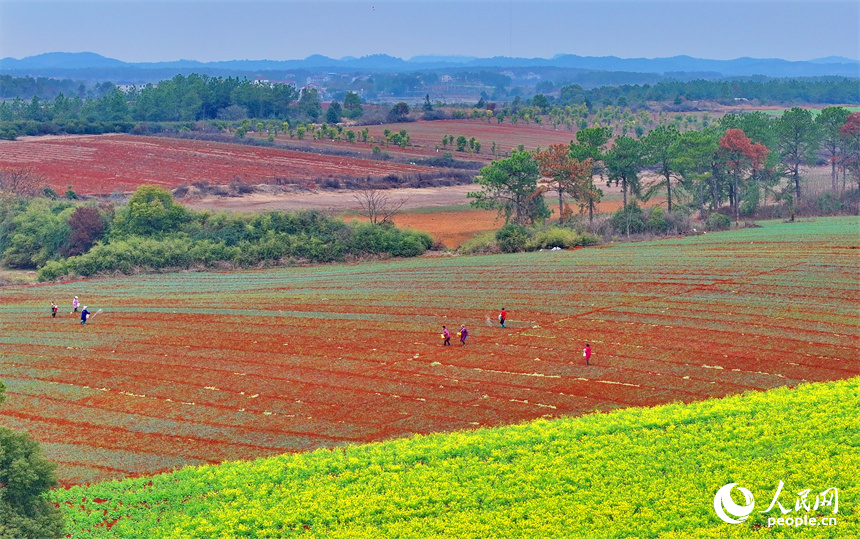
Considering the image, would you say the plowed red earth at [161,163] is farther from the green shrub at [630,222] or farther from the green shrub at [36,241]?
the green shrub at [630,222]

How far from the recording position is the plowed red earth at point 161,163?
330ft

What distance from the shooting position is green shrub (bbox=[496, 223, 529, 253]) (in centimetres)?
6469

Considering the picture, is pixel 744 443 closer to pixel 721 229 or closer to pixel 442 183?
pixel 721 229

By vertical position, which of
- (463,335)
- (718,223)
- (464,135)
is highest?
(464,135)

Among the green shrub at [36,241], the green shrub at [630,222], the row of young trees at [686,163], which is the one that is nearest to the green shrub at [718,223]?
the row of young trees at [686,163]

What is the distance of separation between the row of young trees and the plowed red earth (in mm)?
35929

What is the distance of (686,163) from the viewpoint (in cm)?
7550

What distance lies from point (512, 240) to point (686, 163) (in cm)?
2039

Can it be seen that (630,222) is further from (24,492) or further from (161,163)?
(161,163)

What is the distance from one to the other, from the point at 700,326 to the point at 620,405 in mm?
10857

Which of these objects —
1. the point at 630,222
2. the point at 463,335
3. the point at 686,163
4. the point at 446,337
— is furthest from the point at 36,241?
the point at 686,163

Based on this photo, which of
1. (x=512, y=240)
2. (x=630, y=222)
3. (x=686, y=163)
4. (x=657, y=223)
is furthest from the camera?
(x=686, y=163)

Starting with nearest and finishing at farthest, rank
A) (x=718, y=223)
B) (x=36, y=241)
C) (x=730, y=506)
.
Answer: (x=730, y=506) → (x=36, y=241) → (x=718, y=223)

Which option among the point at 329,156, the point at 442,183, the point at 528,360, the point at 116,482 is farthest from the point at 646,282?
the point at 329,156
